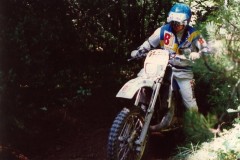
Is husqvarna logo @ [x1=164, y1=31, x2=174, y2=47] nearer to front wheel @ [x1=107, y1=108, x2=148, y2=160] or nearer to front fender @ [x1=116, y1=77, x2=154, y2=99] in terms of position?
front fender @ [x1=116, y1=77, x2=154, y2=99]

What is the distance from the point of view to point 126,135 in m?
4.23

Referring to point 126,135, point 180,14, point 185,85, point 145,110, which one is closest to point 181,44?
point 180,14

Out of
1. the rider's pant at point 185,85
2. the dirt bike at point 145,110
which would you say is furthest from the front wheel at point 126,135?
the rider's pant at point 185,85

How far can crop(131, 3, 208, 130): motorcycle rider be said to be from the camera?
15.5ft

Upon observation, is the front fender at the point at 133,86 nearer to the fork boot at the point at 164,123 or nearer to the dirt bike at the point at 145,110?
the dirt bike at the point at 145,110

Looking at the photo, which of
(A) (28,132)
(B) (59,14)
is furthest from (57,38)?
(A) (28,132)

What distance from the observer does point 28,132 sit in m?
4.93

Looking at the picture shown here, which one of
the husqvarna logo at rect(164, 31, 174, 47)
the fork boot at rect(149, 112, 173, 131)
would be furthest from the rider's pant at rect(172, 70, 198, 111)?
the husqvarna logo at rect(164, 31, 174, 47)

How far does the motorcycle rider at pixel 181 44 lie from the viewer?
15.5ft

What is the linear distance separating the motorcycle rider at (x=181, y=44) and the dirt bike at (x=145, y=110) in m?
0.12

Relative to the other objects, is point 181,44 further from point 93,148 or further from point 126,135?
point 93,148

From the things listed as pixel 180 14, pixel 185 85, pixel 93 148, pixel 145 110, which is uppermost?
pixel 180 14

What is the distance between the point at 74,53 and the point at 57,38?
542 mm

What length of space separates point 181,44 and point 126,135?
1.46 metres
